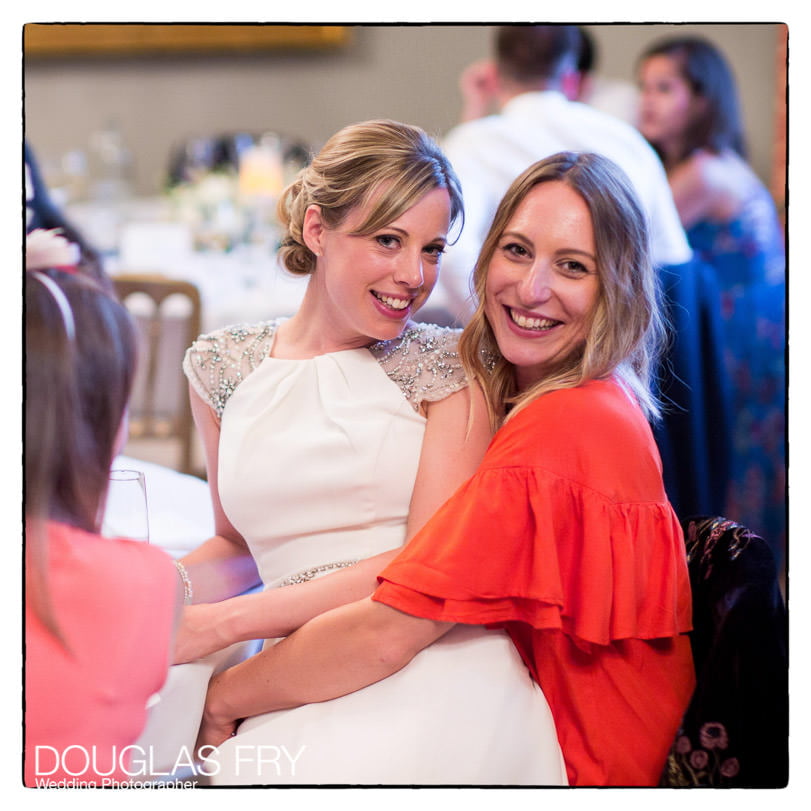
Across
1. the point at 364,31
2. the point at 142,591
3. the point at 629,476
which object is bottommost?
the point at 142,591

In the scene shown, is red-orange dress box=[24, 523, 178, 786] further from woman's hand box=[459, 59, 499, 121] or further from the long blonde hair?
woman's hand box=[459, 59, 499, 121]

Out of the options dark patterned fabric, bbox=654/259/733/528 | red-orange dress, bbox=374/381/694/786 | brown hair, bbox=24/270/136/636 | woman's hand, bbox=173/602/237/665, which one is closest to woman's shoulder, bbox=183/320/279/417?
brown hair, bbox=24/270/136/636

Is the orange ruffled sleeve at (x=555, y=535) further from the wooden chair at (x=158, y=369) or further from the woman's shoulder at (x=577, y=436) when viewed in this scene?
the wooden chair at (x=158, y=369)

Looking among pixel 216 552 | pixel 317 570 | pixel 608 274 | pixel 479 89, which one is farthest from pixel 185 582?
pixel 479 89

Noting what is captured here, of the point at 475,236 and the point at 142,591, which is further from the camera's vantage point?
the point at 475,236

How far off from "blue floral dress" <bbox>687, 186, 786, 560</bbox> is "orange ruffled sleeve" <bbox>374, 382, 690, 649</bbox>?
15.2 inches

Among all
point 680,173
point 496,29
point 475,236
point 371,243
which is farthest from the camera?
point 680,173

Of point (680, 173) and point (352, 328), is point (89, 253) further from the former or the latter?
point (680, 173)

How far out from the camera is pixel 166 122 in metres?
2.06

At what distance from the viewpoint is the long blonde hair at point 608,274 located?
1737mm

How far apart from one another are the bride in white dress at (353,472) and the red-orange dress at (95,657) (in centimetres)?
8

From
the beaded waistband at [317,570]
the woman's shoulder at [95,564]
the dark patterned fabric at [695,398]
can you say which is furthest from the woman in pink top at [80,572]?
the dark patterned fabric at [695,398]
